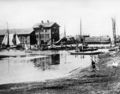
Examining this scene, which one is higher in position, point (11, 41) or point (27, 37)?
point (27, 37)

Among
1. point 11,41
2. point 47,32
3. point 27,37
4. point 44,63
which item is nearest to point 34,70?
point 44,63

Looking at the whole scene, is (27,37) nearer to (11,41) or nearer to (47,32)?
(11,41)

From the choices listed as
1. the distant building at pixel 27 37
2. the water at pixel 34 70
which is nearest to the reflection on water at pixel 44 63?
the water at pixel 34 70

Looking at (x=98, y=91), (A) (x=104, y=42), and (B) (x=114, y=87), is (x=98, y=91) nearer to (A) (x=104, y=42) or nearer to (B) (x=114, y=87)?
(B) (x=114, y=87)

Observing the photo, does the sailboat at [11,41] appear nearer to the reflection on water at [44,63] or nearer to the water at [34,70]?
the reflection on water at [44,63]

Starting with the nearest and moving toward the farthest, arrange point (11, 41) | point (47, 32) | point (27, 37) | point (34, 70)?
point (34, 70) → point (11, 41) → point (27, 37) → point (47, 32)

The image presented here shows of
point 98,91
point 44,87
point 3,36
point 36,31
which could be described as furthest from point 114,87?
point 3,36

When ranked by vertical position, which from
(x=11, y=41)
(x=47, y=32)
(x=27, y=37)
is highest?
(x=47, y=32)

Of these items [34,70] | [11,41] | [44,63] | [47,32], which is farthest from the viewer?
[47,32]

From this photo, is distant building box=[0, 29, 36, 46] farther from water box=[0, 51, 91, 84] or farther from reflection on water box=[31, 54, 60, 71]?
water box=[0, 51, 91, 84]

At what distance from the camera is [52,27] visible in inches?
2980

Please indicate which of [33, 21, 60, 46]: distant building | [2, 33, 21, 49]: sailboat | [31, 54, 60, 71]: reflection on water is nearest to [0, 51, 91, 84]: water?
[31, 54, 60, 71]: reflection on water

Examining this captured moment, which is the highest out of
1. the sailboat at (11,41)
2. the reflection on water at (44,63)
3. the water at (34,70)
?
the sailboat at (11,41)

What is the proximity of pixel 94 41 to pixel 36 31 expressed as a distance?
20397 millimetres
